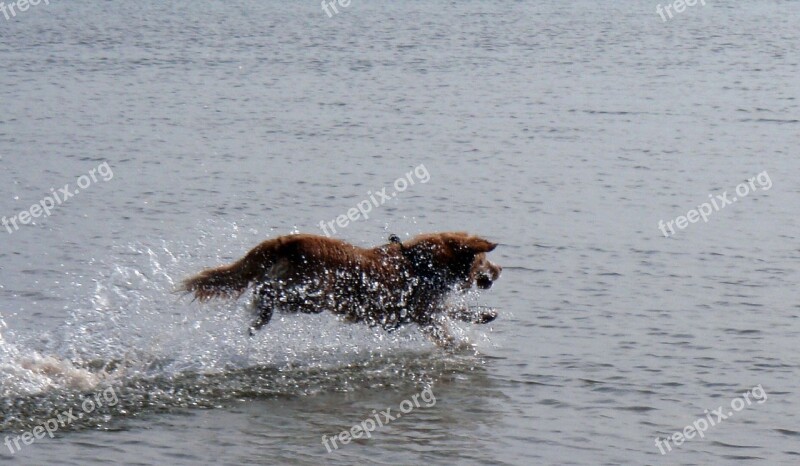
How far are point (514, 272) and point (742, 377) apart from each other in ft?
10.9

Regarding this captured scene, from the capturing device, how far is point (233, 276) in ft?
31.7

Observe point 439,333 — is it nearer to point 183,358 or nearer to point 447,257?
point 447,257

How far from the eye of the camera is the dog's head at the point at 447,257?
10.1 m

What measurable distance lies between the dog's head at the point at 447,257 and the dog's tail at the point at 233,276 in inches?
46.8

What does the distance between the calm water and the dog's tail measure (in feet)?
0.88

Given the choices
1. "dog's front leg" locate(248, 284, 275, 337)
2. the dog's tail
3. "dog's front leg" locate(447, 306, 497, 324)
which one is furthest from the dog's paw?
the dog's tail

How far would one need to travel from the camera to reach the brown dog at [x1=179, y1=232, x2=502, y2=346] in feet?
30.8

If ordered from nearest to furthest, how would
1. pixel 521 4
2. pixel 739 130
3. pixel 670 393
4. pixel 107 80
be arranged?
pixel 670 393
pixel 739 130
pixel 107 80
pixel 521 4

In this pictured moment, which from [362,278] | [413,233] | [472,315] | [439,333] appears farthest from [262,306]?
[413,233]

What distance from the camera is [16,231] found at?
1391cm

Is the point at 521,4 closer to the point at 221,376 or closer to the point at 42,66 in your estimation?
the point at 42,66

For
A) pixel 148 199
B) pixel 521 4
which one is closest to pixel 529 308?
pixel 148 199

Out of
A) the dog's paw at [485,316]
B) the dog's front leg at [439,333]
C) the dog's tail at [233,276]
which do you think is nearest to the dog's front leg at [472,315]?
the dog's paw at [485,316]

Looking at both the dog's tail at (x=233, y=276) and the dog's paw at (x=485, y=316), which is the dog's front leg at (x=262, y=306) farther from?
the dog's paw at (x=485, y=316)
